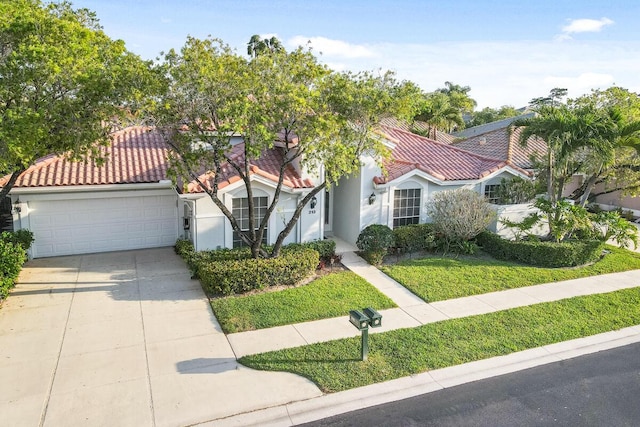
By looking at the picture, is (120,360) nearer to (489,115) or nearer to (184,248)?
(184,248)

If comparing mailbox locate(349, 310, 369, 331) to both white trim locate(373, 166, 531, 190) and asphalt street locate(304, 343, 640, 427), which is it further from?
white trim locate(373, 166, 531, 190)

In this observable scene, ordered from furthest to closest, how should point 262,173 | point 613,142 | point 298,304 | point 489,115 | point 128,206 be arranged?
1. point 489,115
2. point 128,206
3. point 613,142
4. point 262,173
5. point 298,304

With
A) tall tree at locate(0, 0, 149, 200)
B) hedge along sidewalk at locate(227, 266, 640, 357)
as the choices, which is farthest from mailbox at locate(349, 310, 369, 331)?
tall tree at locate(0, 0, 149, 200)

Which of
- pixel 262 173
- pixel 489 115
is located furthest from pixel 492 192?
pixel 489 115

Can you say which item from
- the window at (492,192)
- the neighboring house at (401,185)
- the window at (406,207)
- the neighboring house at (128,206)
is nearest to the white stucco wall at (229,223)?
the neighboring house at (128,206)

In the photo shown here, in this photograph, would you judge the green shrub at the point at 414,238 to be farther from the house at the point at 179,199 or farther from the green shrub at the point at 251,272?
the green shrub at the point at 251,272

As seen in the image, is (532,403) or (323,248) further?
(323,248)

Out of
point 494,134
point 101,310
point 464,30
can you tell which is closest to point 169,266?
point 101,310
